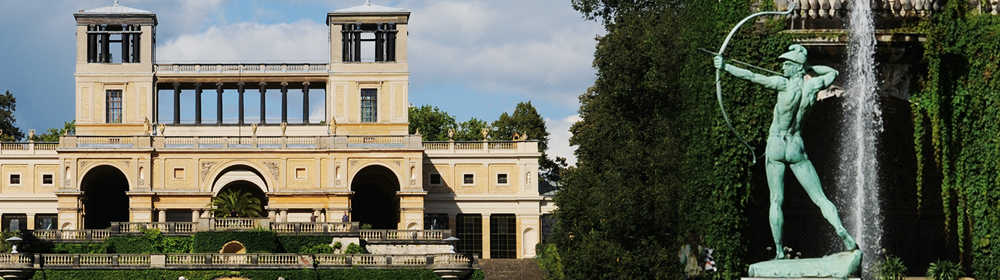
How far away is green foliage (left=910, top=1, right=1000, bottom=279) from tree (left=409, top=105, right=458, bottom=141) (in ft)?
163

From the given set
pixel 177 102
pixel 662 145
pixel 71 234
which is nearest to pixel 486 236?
pixel 177 102

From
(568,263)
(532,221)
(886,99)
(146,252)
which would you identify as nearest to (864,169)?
(886,99)

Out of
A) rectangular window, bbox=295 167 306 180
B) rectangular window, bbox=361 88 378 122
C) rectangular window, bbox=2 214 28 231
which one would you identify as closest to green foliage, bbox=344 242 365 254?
rectangular window, bbox=295 167 306 180

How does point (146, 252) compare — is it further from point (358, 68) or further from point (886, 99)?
point (886, 99)

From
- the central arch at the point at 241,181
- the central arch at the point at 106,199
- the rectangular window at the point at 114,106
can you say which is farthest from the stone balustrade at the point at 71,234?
the rectangular window at the point at 114,106

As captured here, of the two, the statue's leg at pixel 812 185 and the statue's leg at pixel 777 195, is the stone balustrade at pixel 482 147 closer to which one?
the statue's leg at pixel 777 195

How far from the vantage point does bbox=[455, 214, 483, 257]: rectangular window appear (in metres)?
61.3

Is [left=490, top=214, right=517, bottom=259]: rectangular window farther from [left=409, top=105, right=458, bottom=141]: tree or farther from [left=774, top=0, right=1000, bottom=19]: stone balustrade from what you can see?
[left=774, top=0, right=1000, bottom=19]: stone balustrade

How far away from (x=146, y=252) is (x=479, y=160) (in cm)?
1879

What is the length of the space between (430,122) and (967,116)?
51.3m

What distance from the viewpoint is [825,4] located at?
2395cm

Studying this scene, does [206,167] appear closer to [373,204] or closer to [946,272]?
[373,204]

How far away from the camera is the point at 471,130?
73.2 meters

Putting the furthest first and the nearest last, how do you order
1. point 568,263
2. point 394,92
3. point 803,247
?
point 394,92 < point 568,263 < point 803,247
